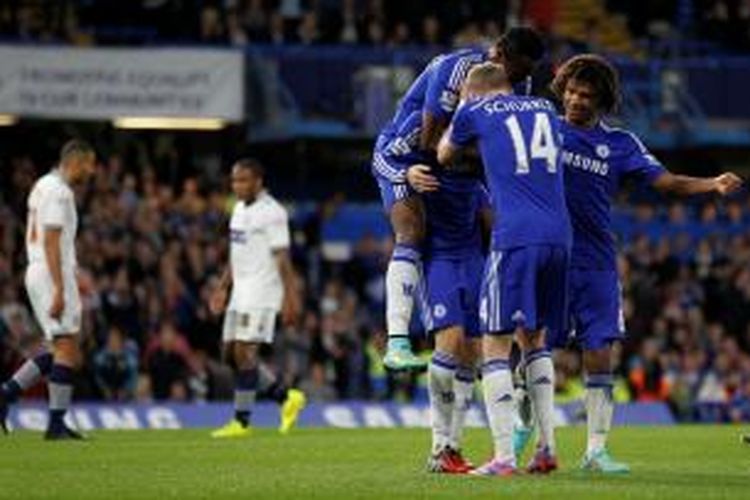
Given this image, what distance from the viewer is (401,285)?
14945mm

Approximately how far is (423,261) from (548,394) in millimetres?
1329

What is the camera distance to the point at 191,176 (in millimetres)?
34656

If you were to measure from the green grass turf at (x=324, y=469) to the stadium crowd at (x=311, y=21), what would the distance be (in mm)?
13961

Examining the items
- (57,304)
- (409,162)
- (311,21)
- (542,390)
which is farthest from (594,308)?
(311,21)

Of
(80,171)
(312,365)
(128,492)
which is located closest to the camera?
(128,492)

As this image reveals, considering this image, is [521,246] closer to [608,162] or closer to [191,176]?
[608,162]

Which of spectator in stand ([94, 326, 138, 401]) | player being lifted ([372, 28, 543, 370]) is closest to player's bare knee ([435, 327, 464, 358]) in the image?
player being lifted ([372, 28, 543, 370])

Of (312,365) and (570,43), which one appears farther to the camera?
(570,43)

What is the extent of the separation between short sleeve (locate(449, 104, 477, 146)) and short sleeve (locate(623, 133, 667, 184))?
1.32m

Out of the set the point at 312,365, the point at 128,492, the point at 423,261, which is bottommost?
the point at 312,365

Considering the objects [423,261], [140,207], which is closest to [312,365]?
[140,207]

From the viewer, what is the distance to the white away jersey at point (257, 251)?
21469mm

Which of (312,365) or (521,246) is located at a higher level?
(521,246)

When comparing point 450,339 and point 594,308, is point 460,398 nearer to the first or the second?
point 450,339
